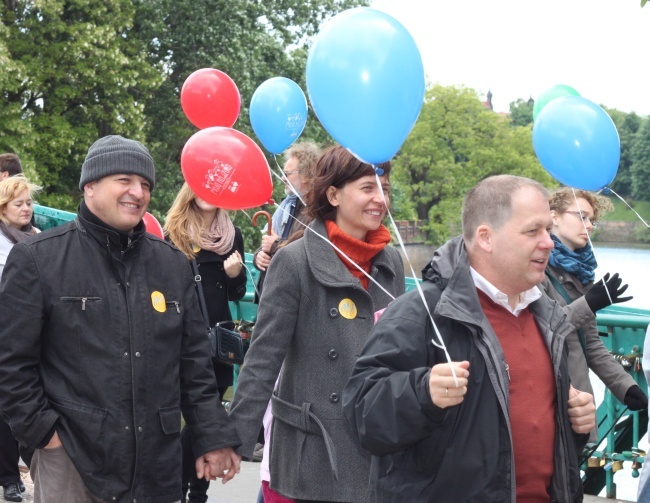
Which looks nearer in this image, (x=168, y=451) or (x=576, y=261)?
(x=168, y=451)

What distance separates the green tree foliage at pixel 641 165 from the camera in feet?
89.9

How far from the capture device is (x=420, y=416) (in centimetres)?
Result: 255

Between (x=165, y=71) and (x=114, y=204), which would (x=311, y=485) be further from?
(x=165, y=71)

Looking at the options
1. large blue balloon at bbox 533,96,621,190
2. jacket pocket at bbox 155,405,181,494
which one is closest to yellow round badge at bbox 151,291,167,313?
jacket pocket at bbox 155,405,181,494

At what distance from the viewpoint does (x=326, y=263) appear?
368cm

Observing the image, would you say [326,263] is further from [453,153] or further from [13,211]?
[453,153]

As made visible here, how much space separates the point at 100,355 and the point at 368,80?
1247 mm

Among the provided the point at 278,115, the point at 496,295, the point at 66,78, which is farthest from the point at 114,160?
the point at 66,78

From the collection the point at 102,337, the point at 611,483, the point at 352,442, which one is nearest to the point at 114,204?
the point at 102,337

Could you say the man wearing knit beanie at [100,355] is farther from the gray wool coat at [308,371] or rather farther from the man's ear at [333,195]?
the man's ear at [333,195]

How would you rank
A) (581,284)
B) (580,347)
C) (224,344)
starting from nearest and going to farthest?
(580,347) < (581,284) < (224,344)

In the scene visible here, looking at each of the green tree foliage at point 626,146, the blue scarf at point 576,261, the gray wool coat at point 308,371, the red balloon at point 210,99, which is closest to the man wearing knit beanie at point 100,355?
the gray wool coat at point 308,371

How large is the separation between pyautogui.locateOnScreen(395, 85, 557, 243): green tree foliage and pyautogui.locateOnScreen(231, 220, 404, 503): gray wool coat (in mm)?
62857

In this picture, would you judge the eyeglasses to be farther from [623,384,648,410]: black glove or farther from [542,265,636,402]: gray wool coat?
[623,384,648,410]: black glove
